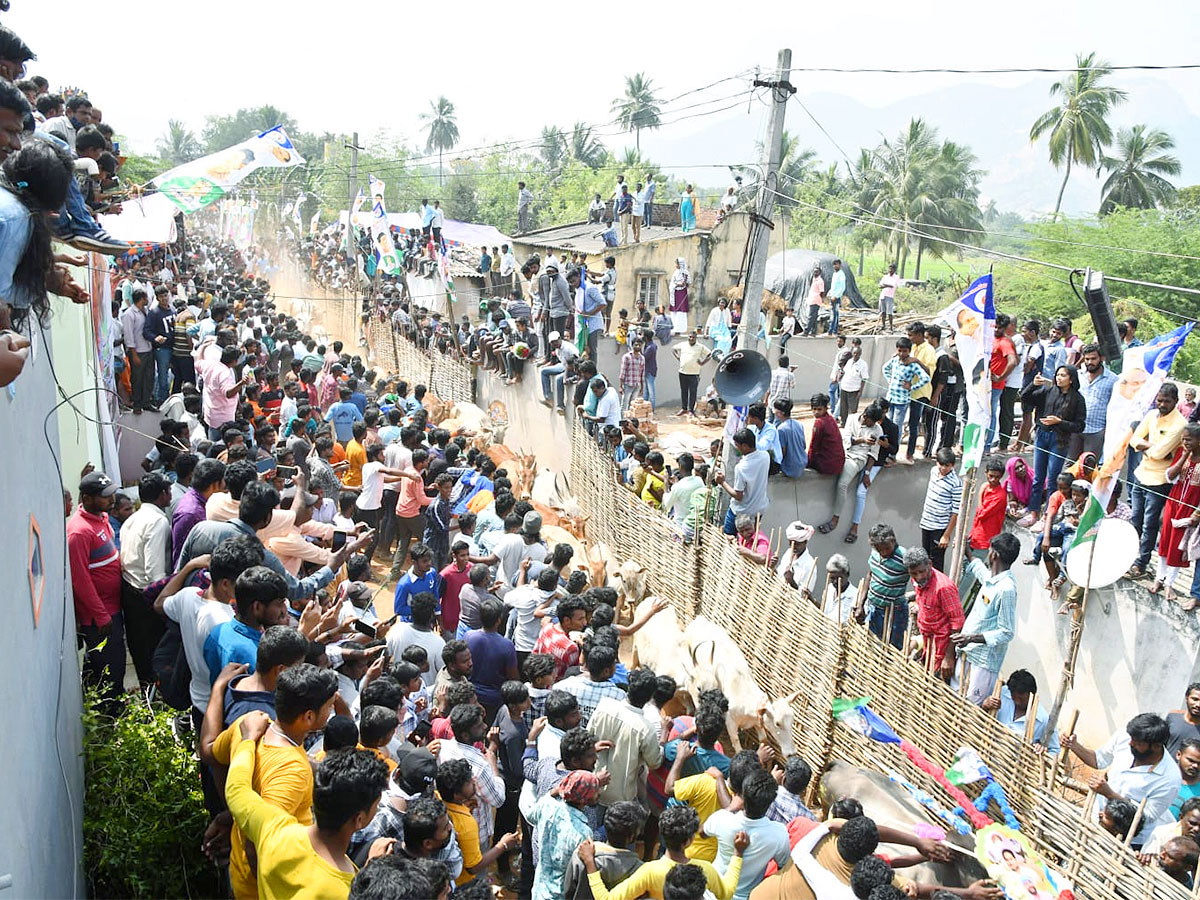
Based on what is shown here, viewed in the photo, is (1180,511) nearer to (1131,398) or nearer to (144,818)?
(1131,398)

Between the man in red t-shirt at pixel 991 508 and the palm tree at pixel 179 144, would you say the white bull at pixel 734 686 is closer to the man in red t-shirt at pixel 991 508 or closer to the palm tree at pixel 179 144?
the man in red t-shirt at pixel 991 508

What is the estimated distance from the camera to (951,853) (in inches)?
227

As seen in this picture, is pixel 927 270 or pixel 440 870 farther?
pixel 927 270

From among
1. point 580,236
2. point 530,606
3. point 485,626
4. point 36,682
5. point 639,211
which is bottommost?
point 530,606

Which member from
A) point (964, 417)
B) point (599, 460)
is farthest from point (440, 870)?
point (964, 417)

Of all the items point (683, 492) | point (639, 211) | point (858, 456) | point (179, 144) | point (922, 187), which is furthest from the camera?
point (179, 144)

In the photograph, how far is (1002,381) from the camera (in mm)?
12086

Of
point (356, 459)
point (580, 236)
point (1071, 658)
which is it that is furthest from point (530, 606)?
point (580, 236)

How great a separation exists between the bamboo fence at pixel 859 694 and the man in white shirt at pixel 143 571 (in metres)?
4.98

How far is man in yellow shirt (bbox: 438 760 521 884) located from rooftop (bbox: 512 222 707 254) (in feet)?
71.7

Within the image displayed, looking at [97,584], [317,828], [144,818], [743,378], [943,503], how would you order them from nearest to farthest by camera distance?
A: [317,828], [144,818], [97,584], [943,503], [743,378]

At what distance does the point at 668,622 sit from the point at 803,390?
12.4 meters

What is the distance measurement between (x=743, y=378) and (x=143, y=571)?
6782 millimetres

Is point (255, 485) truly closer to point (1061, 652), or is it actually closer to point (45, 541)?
point (45, 541)
